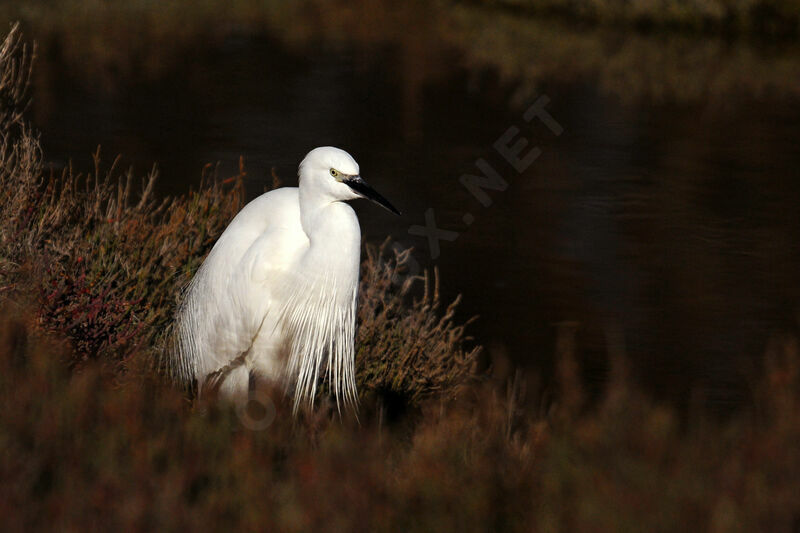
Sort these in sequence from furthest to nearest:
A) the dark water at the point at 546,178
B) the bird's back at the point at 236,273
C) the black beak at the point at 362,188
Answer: the dark water at the point at 546,178 → the bird's back at the point at 236,273 → the black beak at the point at 362,188

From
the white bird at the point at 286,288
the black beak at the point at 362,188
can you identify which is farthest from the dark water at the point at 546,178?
the black beak at the point at 362,188

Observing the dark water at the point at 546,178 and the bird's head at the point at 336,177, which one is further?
the dark water at the point at 546,178

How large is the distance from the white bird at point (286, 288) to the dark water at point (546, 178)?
9.62 feet

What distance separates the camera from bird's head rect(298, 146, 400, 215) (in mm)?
4430

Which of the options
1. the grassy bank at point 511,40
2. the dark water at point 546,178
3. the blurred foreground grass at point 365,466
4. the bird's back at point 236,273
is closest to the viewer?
the blurred foreground grass at point 365,466

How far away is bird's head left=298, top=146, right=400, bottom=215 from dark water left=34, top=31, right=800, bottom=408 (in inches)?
131

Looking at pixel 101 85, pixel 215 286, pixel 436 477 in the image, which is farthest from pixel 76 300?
pixel 101 85

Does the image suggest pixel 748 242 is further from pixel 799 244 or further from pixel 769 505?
pixel 769 505

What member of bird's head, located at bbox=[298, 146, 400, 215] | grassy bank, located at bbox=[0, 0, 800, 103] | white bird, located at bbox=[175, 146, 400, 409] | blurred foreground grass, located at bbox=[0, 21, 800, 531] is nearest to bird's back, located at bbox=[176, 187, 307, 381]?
white bird, located at bbox=[175, 146, 400, 409]

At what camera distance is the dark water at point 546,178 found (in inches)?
376

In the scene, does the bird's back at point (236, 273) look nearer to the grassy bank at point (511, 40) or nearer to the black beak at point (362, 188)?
the black beak at point (362, 188)

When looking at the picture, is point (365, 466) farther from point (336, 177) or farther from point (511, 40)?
point (511, 40)

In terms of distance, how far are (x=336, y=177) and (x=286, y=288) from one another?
21.7 inches

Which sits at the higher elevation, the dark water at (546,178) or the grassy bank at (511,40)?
the grassy bank at (511,40)
